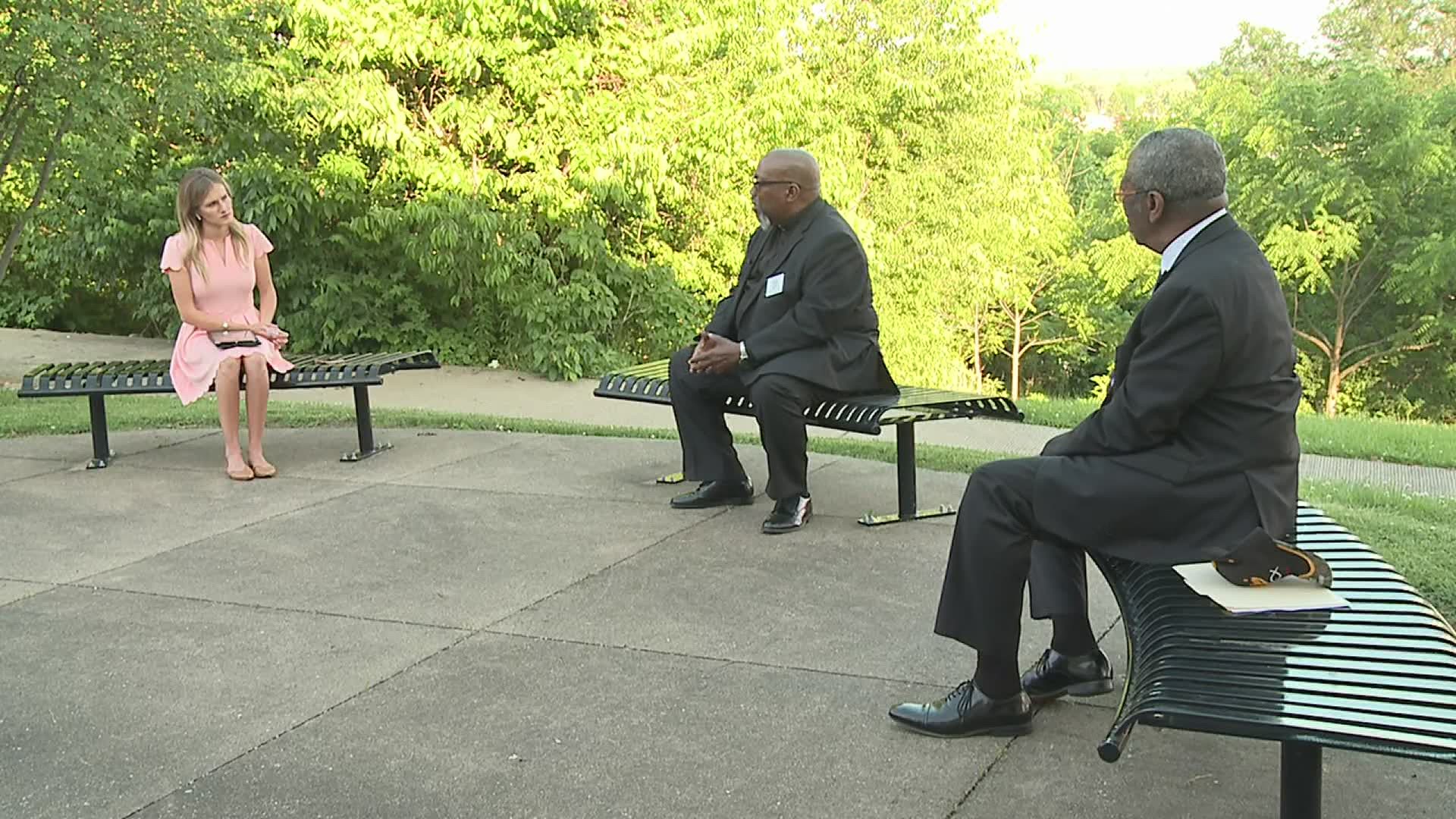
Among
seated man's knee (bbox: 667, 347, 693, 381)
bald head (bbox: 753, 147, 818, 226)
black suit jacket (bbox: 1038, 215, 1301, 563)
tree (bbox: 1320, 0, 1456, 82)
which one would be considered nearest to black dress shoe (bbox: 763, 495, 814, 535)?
seated man's knee (bbox: 667, 347, 693, 381)

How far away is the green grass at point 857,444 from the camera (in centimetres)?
538

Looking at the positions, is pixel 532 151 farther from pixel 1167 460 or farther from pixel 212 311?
pixel 1167 460

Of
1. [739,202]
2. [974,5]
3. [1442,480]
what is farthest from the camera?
[974,5]

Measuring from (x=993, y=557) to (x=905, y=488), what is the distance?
242 centimetres

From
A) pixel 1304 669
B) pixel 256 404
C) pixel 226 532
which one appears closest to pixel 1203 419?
pixel 1304 669

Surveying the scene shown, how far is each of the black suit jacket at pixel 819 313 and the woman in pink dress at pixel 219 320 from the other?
8.28 feet

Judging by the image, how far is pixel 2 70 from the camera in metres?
9.50

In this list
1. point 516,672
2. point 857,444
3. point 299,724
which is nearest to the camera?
point 299,724

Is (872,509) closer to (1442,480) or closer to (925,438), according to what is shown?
(925,438)

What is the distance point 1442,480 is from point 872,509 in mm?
4154

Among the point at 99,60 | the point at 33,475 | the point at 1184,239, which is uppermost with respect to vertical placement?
the point at 99,60

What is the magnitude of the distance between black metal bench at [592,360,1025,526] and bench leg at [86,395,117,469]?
3341mm

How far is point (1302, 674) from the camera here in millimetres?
2617

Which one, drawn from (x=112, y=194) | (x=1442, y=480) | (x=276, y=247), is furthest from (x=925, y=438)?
(x=112, y=194)
